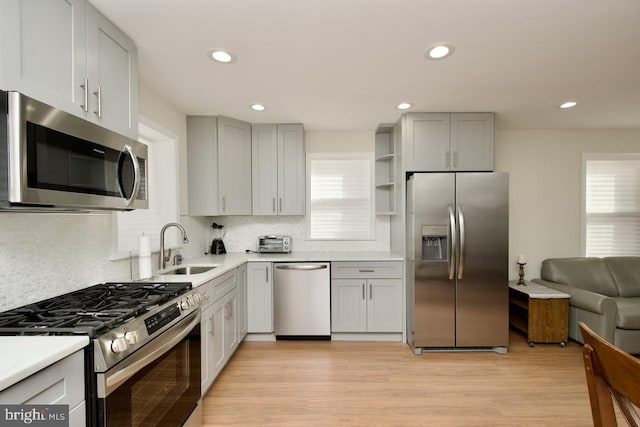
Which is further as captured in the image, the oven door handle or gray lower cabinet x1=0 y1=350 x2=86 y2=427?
the oven door handle

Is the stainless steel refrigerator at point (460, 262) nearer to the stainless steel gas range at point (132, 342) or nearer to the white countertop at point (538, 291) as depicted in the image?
the white countertop at point (538, 291)

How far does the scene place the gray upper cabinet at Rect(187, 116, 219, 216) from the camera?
10.3 feet

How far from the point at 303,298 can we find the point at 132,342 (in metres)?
2.07

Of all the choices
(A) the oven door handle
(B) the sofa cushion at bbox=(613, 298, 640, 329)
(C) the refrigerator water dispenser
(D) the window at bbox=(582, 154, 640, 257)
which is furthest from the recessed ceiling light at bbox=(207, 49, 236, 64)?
(D) the window at bbox=(582, 154, 640, 257)

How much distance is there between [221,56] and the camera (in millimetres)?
1892

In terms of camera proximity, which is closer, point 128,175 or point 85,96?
point 85,96

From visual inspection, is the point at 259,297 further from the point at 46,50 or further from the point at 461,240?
the point at 46,50

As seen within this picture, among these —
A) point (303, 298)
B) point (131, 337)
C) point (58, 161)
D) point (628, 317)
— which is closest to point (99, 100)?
point (58, 161)

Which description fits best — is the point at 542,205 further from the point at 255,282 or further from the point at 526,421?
the point at 255,282

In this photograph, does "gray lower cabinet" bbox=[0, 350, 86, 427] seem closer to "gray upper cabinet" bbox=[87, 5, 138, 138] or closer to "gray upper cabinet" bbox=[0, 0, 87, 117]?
"gray upper cabinet" bbox=[0, 0, 87, 117]

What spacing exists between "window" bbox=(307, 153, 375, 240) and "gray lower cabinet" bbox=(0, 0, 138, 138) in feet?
7.54

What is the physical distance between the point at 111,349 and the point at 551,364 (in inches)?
134

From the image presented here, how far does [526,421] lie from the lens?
190 centimetres

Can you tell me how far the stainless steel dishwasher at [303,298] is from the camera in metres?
3.07
